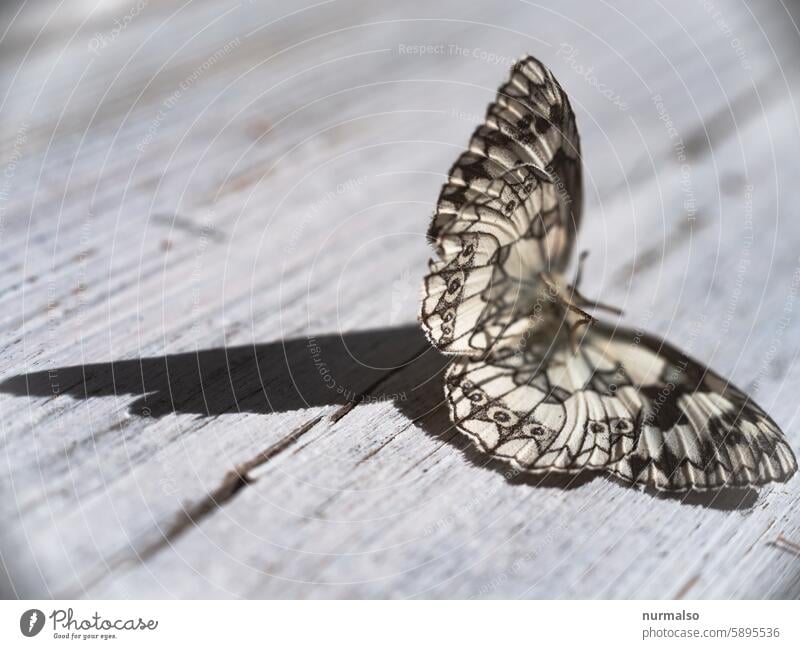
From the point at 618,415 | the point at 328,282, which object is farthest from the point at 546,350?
the point at 328,282

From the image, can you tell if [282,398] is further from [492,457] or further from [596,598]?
[596,598]

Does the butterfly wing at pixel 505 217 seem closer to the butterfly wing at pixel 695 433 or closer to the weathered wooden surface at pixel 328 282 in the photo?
the weathered wooden surface at pixel 328 282

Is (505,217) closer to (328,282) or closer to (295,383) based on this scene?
(328,282)

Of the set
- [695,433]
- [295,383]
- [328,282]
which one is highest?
[328,282]

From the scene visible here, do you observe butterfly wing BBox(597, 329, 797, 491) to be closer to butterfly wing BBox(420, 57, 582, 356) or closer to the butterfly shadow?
the butterfly shadow

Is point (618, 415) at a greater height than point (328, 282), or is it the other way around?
point (328, 282)

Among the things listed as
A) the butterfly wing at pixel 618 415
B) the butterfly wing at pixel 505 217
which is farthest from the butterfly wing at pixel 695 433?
the butterfly wing at pixel 505 217
